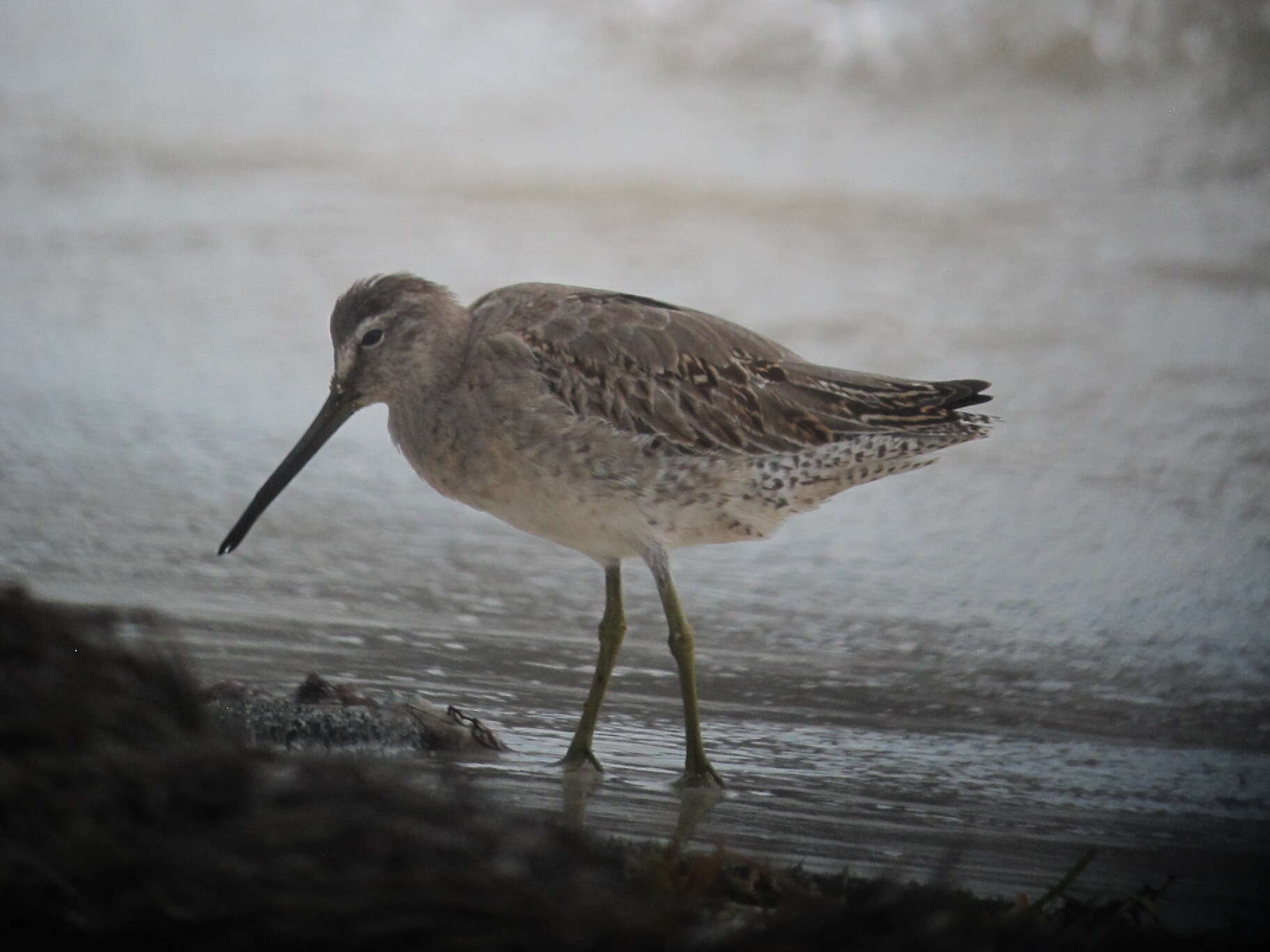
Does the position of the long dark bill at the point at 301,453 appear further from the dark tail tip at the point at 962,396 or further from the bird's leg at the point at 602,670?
the dark tail tip at the point at 962,396

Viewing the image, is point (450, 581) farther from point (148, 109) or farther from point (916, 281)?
point (148, 109)

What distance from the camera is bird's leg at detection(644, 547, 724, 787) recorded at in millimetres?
3822

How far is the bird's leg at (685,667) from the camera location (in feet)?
12.5

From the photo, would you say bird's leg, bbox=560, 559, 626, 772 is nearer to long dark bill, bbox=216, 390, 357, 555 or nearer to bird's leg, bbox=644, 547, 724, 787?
bird's leg, bbox=644, 547, 724, 787

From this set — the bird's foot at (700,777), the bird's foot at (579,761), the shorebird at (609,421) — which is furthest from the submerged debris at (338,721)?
the bird's foot at (700,777)

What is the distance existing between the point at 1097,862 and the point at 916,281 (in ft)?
19.7

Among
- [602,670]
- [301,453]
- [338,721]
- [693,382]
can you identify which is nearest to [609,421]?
[693,382]

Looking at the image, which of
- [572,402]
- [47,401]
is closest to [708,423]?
[572,402]

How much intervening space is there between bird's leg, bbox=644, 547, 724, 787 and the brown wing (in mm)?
296

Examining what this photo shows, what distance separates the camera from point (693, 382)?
14.1 feet

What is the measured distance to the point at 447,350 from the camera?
4242 millimetres

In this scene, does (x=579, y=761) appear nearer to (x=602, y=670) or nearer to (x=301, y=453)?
(x=602, y=670)

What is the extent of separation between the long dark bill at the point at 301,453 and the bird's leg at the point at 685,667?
2.80 feet

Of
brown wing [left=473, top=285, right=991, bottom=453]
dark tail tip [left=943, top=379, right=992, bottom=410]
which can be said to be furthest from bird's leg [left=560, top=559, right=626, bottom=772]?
dark tail tip [left=943, top=379, right=992, bottom=410]
